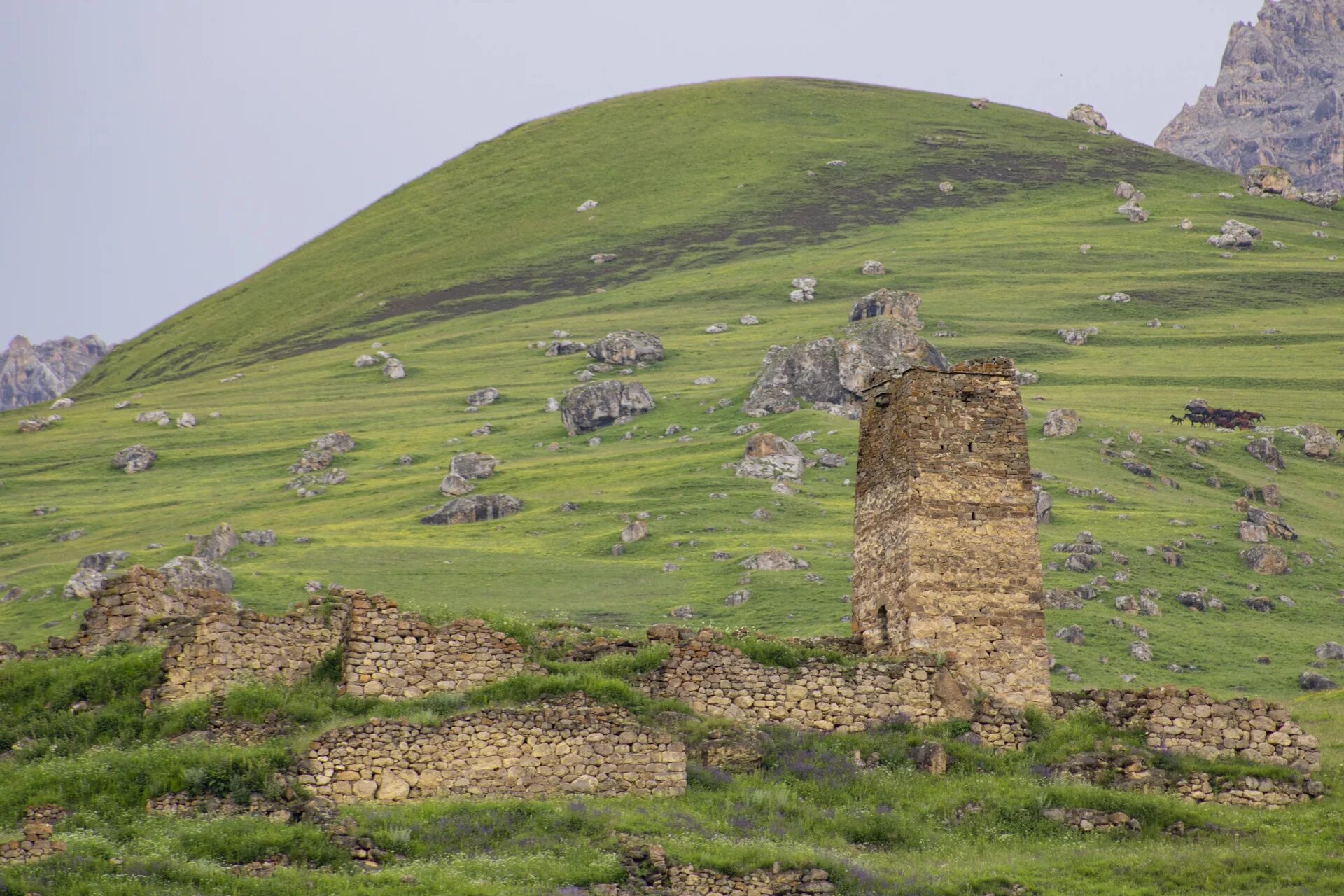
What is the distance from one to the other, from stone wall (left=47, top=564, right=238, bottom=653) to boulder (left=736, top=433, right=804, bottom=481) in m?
60.6

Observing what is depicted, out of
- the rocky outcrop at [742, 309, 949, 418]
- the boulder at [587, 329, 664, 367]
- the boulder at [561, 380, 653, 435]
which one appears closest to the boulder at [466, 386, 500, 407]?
the boulder at [587, 329, 664, 367]

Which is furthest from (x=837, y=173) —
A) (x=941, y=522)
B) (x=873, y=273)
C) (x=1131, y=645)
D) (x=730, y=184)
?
(x=941, y=522)

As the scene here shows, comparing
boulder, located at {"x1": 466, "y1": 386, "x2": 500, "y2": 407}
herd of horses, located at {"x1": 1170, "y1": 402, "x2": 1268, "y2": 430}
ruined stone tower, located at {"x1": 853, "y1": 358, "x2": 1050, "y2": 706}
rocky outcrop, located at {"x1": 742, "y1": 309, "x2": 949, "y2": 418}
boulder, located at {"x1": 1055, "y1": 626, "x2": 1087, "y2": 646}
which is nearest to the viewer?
ruined stone tower, located at {"x1": 853, "y1": 358, "x2": 1050, "y2": 706}

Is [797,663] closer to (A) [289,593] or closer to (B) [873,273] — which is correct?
(A) [289,593]

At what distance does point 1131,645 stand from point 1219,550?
52.7 ft

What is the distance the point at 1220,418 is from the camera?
98.2 meters

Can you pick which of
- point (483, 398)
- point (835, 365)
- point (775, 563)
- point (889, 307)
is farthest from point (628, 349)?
point (775, 563)

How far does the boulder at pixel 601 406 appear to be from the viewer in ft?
361

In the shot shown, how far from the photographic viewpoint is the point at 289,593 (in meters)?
66.2

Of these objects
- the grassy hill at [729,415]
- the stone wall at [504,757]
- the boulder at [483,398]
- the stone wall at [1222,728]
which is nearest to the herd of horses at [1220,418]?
the grassy hill at [729,415]

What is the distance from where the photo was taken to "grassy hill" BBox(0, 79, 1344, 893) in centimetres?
6462

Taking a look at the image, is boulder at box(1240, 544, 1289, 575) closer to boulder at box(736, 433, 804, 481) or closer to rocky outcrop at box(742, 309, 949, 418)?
boulder at box(736, 433, 804, 481)

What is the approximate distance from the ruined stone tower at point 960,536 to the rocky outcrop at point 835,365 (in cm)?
7148

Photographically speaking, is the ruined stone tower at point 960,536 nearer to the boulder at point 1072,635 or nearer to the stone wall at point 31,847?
the stone wall at point 31,847
